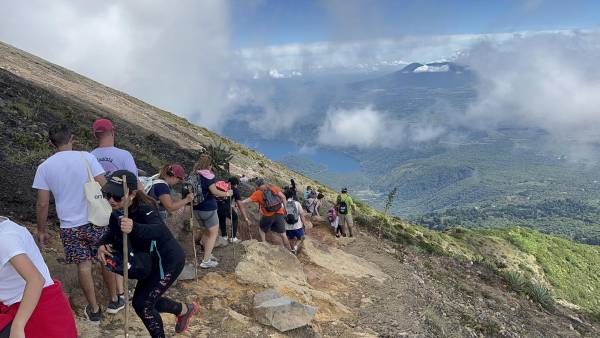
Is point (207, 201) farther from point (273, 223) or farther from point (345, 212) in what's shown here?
point (345, 212)

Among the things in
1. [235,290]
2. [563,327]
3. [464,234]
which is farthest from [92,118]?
[464,234]

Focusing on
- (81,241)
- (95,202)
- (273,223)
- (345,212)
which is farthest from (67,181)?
(345,212)

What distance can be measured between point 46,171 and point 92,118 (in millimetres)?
17992

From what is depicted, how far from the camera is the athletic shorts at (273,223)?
10992mm

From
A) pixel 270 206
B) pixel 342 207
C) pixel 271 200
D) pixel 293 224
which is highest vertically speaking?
pixel 271 200

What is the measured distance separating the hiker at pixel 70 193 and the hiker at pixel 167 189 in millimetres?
1128

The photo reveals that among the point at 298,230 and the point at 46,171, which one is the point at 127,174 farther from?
the point at 298,230

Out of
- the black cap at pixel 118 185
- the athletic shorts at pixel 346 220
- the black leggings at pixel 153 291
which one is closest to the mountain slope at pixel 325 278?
the athletic shorts at pixel 346 220

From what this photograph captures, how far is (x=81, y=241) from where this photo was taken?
5.54 meters

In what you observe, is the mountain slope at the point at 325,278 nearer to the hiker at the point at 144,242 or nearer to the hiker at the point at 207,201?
the hiker at the point at 207,201

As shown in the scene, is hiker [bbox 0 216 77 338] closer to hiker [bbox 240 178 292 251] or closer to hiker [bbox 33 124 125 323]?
hiker [bbox 33 124 125 323]

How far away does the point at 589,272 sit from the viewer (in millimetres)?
41500

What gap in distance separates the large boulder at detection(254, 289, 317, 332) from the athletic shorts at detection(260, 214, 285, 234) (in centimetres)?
336

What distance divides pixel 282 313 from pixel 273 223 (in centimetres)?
388
